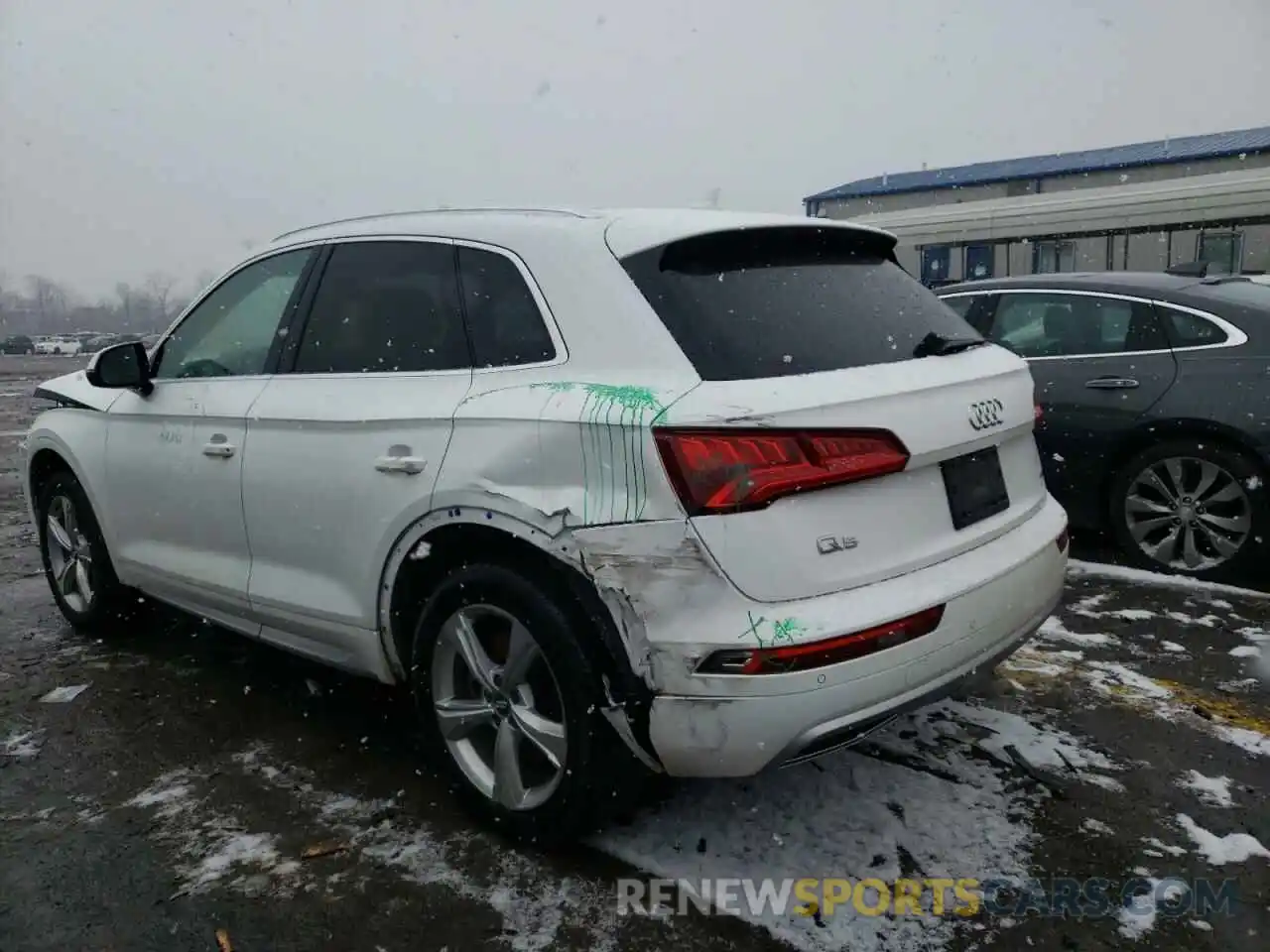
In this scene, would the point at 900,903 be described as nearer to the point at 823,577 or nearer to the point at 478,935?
the point at 823,577

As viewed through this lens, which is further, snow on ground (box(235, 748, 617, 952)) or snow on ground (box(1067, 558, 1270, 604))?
snow on ground (box(1067, 558, 1270, 604))

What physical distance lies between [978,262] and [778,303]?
17.7 m

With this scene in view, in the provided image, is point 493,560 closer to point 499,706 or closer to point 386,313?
point 499,706

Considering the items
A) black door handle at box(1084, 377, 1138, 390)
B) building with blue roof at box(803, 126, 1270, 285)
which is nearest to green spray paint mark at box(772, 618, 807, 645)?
black door handle at box(1084, 377, 1138, 390)

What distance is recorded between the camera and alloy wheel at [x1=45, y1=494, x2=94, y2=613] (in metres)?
4.40

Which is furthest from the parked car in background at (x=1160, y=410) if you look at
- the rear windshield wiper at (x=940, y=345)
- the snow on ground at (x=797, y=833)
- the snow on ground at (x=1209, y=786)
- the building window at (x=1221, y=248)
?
the building window at (x=1221, y=248)

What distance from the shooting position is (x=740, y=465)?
2184 millimetres

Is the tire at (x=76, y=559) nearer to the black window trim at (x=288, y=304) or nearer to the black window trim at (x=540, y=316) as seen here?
the black window trim at (x=288, y=304)

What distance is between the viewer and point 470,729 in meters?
2.79

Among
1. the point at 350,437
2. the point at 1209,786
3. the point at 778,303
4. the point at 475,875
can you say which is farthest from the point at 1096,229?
the point at 475,875

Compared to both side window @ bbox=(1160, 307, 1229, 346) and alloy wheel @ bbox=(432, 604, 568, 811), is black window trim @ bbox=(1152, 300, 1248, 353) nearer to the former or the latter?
side window @ bbox=(1160, 307, 1229, 346)

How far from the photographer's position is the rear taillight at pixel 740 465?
85.9 inches

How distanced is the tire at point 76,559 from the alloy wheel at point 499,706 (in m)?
2.29

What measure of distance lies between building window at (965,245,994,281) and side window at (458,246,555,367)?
17038 millimetres
